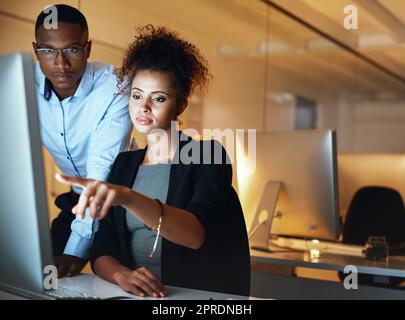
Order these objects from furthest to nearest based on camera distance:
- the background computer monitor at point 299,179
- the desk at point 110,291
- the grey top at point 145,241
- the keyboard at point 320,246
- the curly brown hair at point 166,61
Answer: the keyboard at point 320,246
the background computer monitor at point 299,179
the curly brown hair at point 166,61
the grey top at point 145,241
the desk at point 110,291

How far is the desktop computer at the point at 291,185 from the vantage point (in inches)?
118

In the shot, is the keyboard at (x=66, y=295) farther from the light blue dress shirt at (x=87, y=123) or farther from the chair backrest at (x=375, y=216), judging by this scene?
the chair backrest at (x=375, y=216)

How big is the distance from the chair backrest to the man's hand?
2240mm

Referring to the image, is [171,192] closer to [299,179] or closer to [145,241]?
[145,241]

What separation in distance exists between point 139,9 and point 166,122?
122cm

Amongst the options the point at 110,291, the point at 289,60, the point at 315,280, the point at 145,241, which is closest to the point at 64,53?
the point at 145,241

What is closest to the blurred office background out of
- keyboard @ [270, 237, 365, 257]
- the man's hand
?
the man's hand

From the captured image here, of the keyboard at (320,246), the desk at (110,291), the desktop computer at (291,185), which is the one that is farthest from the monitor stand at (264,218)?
the desk at (110,291)

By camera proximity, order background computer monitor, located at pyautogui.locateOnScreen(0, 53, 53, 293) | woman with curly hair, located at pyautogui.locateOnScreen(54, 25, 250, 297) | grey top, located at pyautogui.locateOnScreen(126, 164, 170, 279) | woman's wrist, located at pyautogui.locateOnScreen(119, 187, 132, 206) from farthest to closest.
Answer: grey top, located at pyautogui.locateOnScreen(126, 164, 170, 279) → woman with curly hair, located at pyautogui.locateOnScreen(54, 25, 250, 297) → woman's wrist, located at pyautogui.locateOnScreen(119, 187, 132, 206) → background computer monitor, located at pyautogui.locateOnScreen(0, 53, 53, 293)

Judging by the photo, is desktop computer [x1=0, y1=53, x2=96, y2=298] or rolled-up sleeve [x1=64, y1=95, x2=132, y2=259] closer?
desktop computer [x1=0, y1=53, x2=96, y2=298]

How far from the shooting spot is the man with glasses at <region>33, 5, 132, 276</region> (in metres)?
2.40

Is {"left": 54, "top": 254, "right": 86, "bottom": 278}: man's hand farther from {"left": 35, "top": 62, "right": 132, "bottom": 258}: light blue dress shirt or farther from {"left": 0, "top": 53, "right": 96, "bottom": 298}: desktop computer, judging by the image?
{"left": 0, "top": 53, "right": 96, "bottom": 298}: desktop computer

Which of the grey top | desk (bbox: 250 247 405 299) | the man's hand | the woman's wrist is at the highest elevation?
the woman's wrist

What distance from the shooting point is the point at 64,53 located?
2.41m
